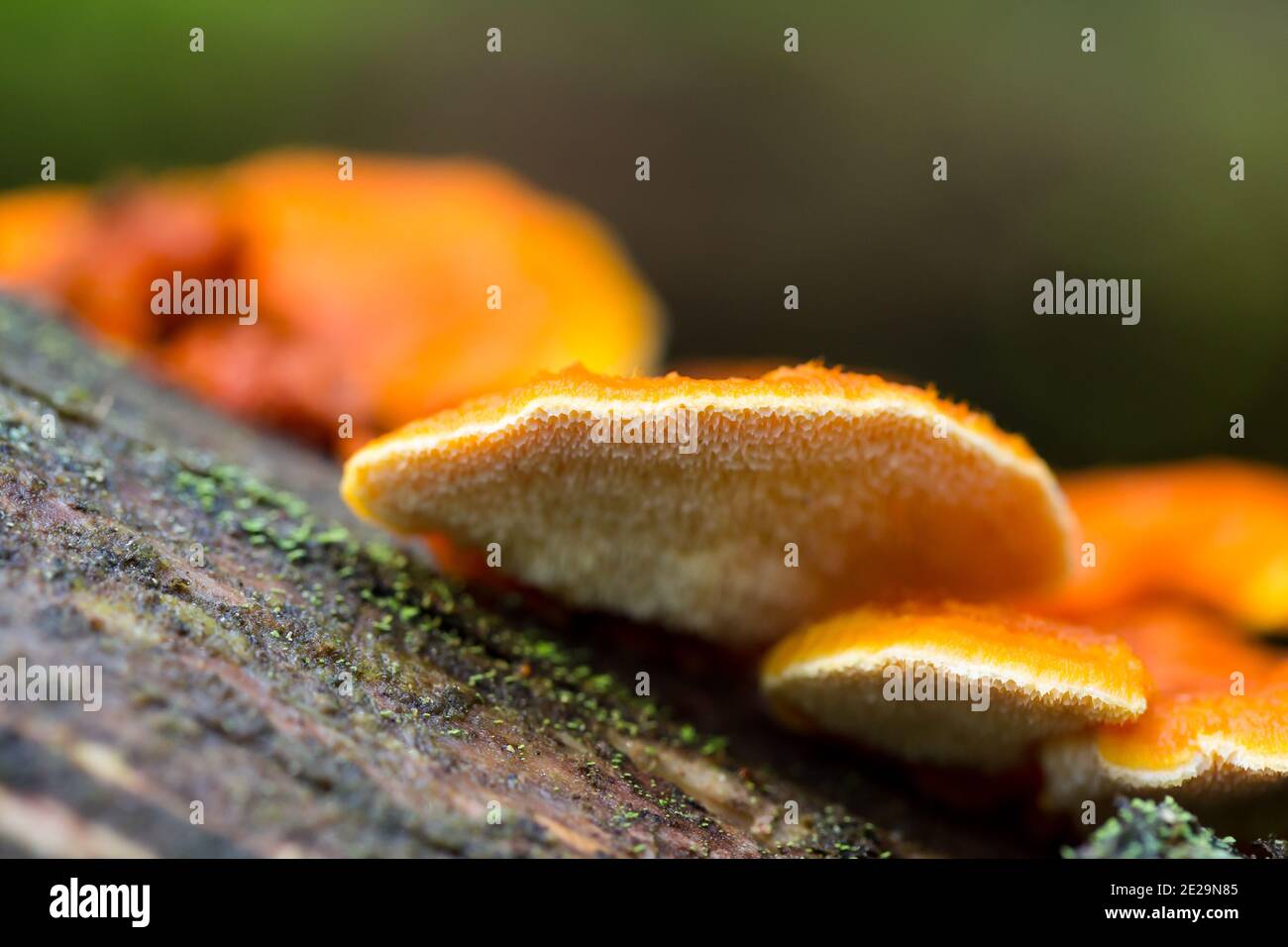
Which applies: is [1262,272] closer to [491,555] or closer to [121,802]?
[491,555]

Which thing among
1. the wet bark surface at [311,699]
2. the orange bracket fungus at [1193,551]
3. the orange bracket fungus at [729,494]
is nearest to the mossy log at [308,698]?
the wet bark surface at [311,699]

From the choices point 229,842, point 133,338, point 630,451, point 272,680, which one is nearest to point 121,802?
point 229,842

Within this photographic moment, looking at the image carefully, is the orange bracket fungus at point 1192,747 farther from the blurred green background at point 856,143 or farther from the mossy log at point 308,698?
the blurred green background at point 856,143

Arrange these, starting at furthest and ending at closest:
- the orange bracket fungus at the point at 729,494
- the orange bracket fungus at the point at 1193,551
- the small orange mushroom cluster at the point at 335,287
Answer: the small orange mushroom cluster at the point at 335,287, the orange bracket fungus at the point at 1193,551, the orange bracket fungus at the point at 729,494

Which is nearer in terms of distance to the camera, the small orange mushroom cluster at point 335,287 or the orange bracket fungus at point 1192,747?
the orange bracket fungus at point 1192,747

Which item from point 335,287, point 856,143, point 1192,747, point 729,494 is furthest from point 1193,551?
point 335,287

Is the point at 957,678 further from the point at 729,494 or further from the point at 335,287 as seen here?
the point at 335,287

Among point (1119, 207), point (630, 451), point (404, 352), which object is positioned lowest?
point (630, 451)
